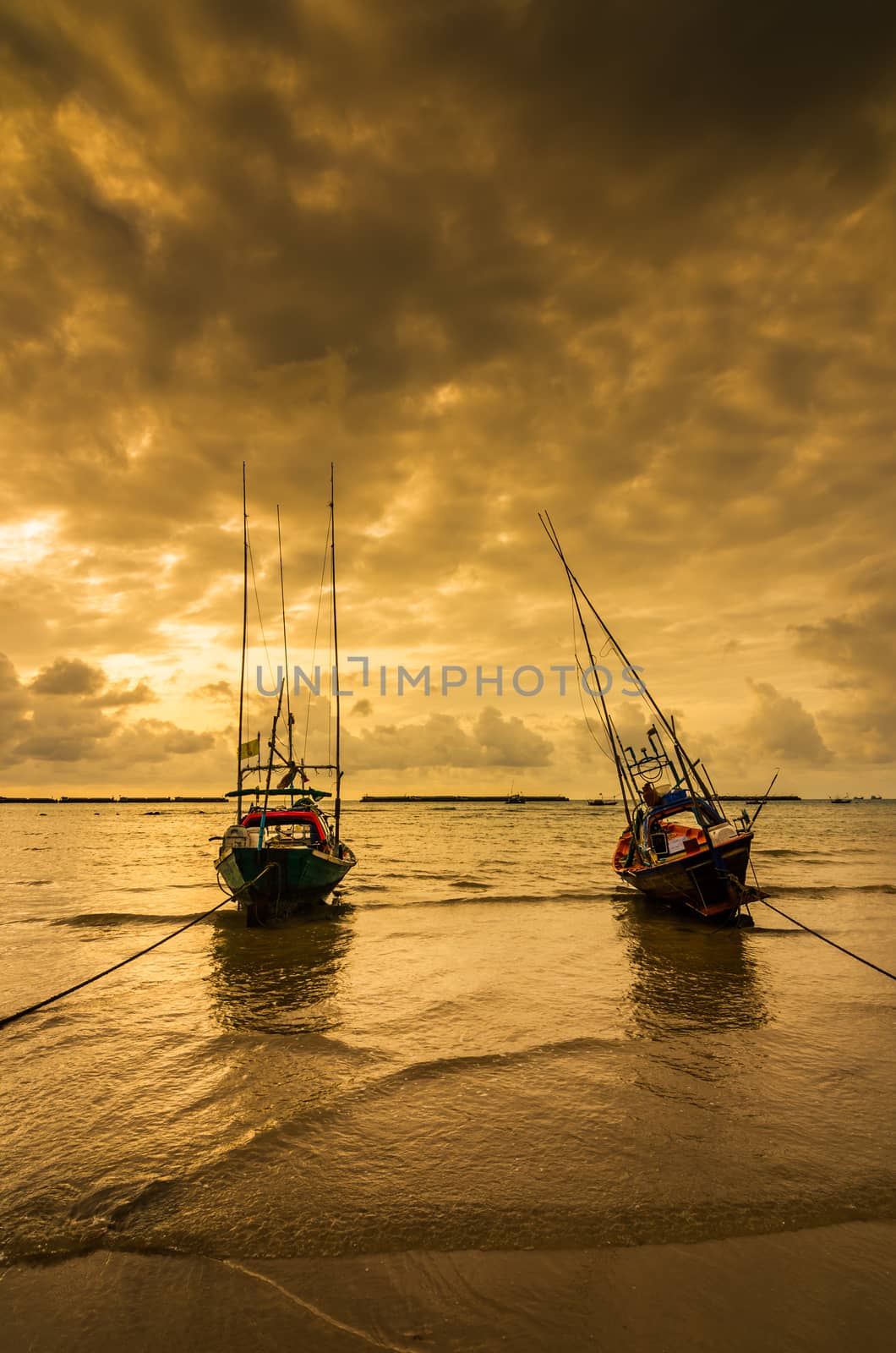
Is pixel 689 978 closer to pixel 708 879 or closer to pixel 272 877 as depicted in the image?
pixel 708 879

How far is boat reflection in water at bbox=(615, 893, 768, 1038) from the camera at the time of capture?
11.1m

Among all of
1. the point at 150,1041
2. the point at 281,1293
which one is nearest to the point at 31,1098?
the point at 150,1041

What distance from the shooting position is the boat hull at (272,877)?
65.6 ft

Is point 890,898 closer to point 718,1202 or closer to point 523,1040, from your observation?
point 523,1040

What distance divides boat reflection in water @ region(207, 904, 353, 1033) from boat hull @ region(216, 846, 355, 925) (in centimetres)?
67

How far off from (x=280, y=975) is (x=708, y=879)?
1322 cm

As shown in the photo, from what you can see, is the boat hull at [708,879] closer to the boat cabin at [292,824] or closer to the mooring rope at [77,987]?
the boat cabin at [292,824]

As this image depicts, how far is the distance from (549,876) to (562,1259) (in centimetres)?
3143

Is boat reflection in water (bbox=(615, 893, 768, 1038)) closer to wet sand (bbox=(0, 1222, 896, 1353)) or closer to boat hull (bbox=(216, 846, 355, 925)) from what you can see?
wet sand (bbox=(0, 1222, 896, 1353))

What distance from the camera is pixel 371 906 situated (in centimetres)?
2534

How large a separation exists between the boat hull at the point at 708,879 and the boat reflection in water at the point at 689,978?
2.23 feet

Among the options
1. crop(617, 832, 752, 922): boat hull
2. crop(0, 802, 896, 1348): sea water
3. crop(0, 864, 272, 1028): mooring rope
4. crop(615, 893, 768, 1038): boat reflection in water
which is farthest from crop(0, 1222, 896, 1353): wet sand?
crop(617, 832, 752, 922): boat hull

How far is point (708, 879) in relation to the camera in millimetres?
20047

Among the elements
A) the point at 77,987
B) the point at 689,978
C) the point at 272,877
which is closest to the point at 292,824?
the point at 272,877
